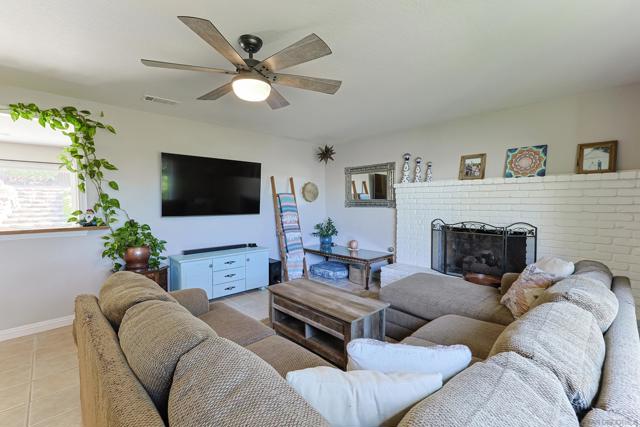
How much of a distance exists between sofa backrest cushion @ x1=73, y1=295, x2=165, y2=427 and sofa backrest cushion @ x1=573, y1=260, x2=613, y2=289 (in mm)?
2413

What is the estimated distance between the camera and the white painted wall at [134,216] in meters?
2.75

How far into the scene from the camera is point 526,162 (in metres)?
3.22

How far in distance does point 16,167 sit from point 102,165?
3.13 meters

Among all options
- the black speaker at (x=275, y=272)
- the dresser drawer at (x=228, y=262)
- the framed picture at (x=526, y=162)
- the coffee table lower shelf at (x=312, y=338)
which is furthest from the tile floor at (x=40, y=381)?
the framed picture at (x=526, y=162)

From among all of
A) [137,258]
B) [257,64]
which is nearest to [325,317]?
[257,64]

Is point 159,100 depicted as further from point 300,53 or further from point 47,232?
point 300,53

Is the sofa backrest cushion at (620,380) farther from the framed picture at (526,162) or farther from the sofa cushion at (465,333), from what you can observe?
the framed picture at (526,162)

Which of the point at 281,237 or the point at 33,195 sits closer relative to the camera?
the point at 281,237

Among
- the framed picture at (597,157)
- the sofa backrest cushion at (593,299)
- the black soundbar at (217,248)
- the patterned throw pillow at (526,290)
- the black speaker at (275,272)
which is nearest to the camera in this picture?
the sofa backrest cushion at (593,299)

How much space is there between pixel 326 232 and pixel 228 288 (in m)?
2.03

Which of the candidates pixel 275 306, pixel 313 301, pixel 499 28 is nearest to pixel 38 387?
pixel 275 306

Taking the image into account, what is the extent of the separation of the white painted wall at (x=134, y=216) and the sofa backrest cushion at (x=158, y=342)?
8.73 feet

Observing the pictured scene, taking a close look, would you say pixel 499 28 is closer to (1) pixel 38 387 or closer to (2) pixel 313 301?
(2) pixel 313 301

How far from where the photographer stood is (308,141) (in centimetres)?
509
